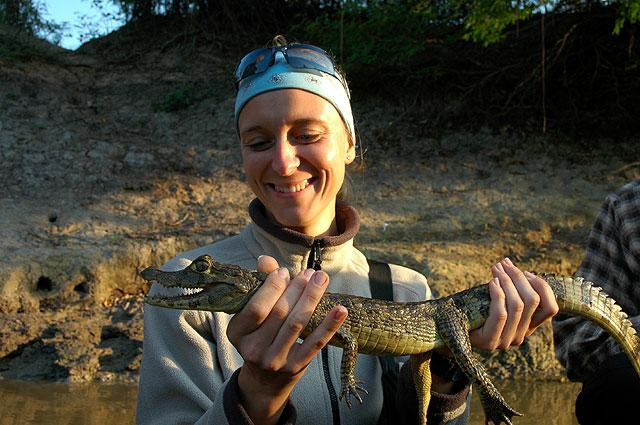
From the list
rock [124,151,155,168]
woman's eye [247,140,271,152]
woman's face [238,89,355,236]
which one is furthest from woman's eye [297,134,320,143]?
rock [124,151,155,168]

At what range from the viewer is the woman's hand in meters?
2.40

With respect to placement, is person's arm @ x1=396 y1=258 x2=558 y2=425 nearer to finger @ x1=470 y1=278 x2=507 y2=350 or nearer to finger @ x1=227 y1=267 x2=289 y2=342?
finger @ x1=470 y1=278 x2=507 y2=350

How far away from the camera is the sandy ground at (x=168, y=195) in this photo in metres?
6.53

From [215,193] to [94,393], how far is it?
347 centimetres

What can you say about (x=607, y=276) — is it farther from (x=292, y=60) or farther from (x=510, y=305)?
(x=292, y=60)

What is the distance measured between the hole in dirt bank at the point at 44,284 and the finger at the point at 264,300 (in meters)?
5.26

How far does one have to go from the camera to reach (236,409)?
2.19 m

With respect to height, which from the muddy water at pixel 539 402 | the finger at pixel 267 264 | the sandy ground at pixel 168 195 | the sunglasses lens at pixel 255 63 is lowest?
the muddy water at pixel 539 402

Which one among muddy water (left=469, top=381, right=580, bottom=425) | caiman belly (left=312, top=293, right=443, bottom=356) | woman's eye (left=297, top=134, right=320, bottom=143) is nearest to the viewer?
caiman belly (left=312, top=293, right=443, bottom=356)

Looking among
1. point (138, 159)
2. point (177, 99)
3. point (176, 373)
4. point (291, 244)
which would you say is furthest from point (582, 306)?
point (177, 99)

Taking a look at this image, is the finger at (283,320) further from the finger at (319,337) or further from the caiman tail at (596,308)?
the caiman tail at (596,308)

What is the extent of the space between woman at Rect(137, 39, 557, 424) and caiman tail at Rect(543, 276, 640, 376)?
330mm

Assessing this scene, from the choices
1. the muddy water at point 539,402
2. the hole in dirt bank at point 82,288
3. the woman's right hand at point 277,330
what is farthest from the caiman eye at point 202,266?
the hole in dirt bank at point 82,288

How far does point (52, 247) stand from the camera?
23.9 ft
